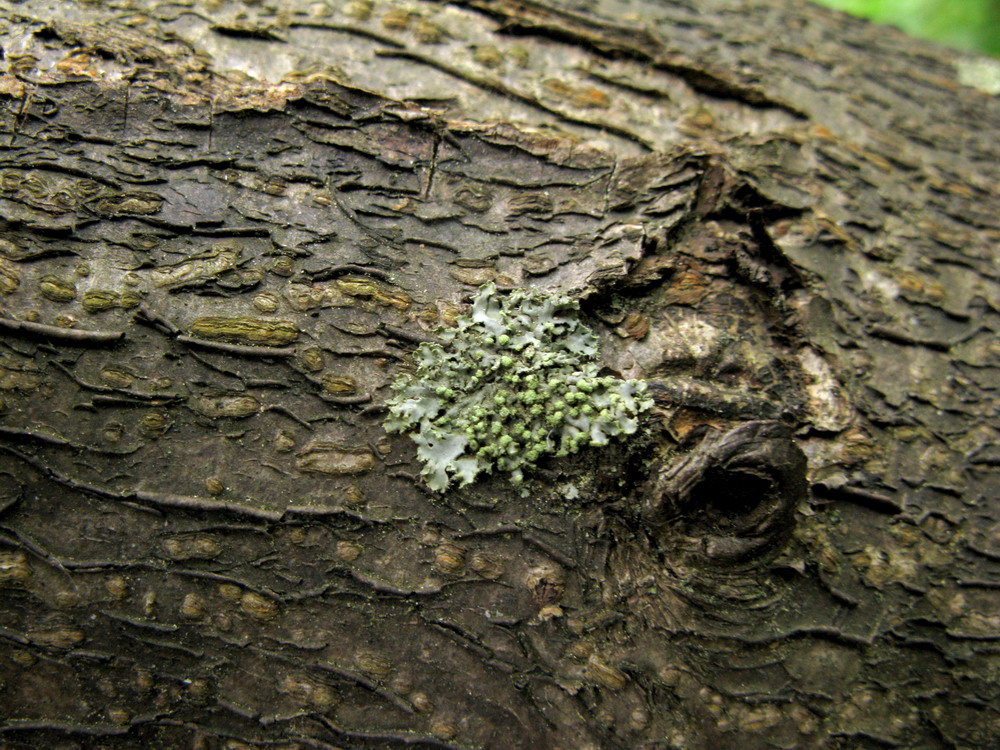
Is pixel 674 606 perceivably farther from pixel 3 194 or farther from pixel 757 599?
pixel 3 194

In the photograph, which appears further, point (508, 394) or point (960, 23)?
point (960, 23)

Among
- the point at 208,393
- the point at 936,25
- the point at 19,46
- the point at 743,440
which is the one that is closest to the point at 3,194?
the point at 19,46

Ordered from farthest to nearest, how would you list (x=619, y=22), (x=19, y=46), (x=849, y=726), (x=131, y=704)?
(x=619, y=22)
(x=19, y=46)
(x=849, y=726)
(x=131, y=704)

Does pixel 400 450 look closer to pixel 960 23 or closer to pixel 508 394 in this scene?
pixel 508 394

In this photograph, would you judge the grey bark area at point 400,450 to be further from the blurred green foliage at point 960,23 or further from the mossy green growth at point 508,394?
the blurred green foliage at point 960,23

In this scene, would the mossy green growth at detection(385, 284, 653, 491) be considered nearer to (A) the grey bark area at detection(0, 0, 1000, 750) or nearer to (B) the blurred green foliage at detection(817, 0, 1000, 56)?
(A) the grey bark area at detection(0, 0, 1000, 750)

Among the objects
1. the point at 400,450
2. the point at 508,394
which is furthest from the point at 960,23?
the point at 400,450
